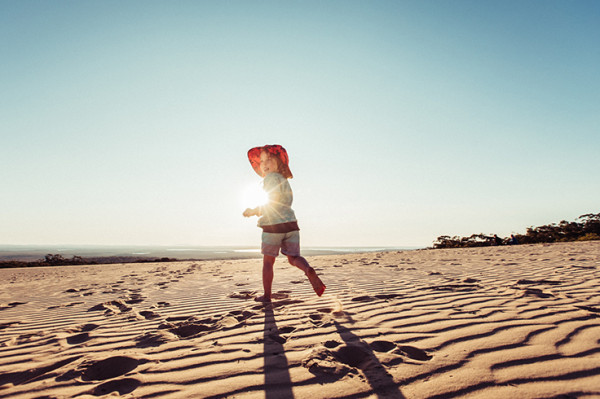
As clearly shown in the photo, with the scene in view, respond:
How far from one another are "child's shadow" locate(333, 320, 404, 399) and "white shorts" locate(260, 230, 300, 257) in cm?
126

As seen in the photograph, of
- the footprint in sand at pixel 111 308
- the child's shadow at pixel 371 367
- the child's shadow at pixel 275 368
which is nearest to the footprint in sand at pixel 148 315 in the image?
the footprint in sand at pixel 111 308

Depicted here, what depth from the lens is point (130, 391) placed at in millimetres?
1597

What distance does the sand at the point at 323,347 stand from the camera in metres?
1.56

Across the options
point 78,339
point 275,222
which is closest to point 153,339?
point 78,339

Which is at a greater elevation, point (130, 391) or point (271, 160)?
point (271, 160)

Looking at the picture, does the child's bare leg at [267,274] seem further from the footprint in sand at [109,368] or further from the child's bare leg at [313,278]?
the footprint in sand at [109,368]

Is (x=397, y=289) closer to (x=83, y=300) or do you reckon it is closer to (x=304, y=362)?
(x=304, y=362)

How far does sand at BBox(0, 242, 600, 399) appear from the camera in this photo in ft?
5.12

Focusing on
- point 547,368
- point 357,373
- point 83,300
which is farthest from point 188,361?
point 83,300

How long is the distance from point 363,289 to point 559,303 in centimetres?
214

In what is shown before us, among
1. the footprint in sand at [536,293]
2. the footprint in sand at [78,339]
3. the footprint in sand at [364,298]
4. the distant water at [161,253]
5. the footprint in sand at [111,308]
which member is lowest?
the distant water at [161,253]

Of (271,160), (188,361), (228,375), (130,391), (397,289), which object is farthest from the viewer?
(397,289)

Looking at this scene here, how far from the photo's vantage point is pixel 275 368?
179cm

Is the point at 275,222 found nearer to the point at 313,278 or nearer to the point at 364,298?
the point at 313,278
